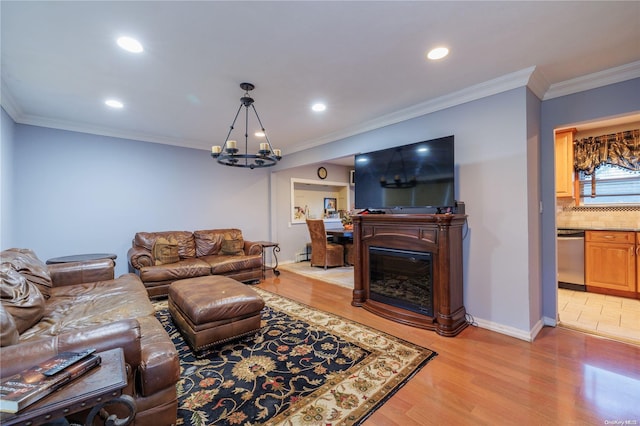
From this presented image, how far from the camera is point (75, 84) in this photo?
2697 millimetres

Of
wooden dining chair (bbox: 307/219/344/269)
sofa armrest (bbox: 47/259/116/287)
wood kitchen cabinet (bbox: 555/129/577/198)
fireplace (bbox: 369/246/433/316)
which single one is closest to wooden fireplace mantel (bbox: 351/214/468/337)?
fireplace (bbox: 369/246/433/316)

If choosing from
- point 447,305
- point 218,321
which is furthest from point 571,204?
point 218,321

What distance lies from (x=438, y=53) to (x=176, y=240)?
4359mm

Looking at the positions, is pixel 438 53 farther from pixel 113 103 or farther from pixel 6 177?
pixel 6 177

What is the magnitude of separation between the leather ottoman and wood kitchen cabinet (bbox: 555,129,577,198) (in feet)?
15.0

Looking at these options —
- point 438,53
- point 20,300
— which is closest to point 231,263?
point 20,300

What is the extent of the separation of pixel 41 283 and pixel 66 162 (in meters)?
2.27

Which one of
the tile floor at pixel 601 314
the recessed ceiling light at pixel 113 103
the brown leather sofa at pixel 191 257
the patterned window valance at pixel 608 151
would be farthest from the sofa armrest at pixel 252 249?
the patterned window valance at pixel 608 151

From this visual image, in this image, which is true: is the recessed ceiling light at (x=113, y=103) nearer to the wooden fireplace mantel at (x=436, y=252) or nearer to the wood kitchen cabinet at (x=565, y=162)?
the wooden fireplace mantel at (x=436, y=252)

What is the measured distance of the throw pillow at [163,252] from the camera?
406 centimetres

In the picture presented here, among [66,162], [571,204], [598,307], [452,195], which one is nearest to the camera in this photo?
[452,195]

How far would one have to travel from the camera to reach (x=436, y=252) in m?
2.74

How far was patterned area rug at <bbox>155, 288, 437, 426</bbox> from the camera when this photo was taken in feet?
5.45

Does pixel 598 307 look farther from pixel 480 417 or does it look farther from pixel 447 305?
pixel 480 417
